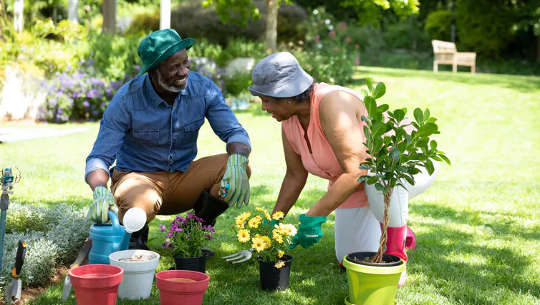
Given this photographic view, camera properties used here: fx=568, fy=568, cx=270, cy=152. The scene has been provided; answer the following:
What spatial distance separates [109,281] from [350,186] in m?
1.28

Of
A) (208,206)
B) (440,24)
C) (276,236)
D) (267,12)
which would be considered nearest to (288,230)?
(276,236)

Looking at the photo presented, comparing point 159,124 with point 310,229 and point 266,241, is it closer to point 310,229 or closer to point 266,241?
point 266,241

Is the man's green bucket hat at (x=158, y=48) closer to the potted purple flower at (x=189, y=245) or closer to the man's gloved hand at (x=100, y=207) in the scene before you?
the man's gloved hand at (x=100, y=207)

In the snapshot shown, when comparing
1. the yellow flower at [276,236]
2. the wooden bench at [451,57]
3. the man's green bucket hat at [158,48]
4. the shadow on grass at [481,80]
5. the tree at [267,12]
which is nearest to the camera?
the yellow flower at [276,236]

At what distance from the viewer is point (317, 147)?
10.7 feet

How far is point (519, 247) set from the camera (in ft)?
12.8

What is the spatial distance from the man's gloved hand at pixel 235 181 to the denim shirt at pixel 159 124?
0.69 feet

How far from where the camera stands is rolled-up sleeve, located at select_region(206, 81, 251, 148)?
140 inches

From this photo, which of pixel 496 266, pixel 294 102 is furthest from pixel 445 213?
pixel 294 102

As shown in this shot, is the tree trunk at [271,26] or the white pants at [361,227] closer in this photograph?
the white pants at [361,227]

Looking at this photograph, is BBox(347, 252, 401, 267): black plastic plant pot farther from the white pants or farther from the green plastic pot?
the white pants

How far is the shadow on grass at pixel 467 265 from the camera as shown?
3074 millimetres

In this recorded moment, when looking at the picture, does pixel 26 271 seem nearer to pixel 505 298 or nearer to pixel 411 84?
pixel 505 298

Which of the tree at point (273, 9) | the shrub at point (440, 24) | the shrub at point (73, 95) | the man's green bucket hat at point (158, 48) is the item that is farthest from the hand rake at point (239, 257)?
the shrub at point (440, 24)
